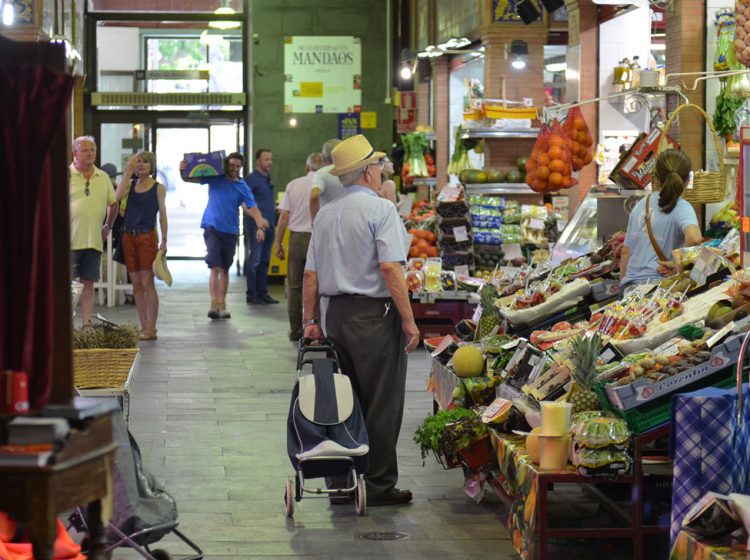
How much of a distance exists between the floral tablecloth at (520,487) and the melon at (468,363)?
40.9 inches

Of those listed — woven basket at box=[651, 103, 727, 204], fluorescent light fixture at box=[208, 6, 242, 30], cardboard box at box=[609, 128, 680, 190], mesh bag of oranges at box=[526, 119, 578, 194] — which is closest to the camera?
woven basket at box=[651, 103, 727, 204]

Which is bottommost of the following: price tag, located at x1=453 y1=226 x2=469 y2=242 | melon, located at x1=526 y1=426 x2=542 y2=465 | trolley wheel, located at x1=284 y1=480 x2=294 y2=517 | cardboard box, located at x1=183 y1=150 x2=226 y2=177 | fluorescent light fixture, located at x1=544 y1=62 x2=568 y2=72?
trolley wheel, located at x1=284 y1=480 x2=294 y2=517

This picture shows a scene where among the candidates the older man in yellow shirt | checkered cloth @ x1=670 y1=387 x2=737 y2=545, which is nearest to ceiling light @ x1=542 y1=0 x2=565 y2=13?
the older man in yellow shirt

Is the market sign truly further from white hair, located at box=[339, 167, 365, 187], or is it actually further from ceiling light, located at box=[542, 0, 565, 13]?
white hair, located at box=[339, 167, 365, 187]

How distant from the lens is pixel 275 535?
18.2 feet

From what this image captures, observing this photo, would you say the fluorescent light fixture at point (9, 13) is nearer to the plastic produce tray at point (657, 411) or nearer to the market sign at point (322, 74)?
the market sign at point (322, 74)

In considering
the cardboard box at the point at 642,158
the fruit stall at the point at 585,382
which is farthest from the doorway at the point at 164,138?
the fruit stall at the point at 585,382

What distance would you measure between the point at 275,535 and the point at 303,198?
20.9 ft

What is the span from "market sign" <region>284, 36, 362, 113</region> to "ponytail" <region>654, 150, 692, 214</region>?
14149 millimetres

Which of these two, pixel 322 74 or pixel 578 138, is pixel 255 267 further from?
pixel 578 138

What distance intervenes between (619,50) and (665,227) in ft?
19.6

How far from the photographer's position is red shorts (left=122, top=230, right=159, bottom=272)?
11641mm

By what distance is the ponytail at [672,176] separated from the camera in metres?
7.31

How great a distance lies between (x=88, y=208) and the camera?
1070 cm
